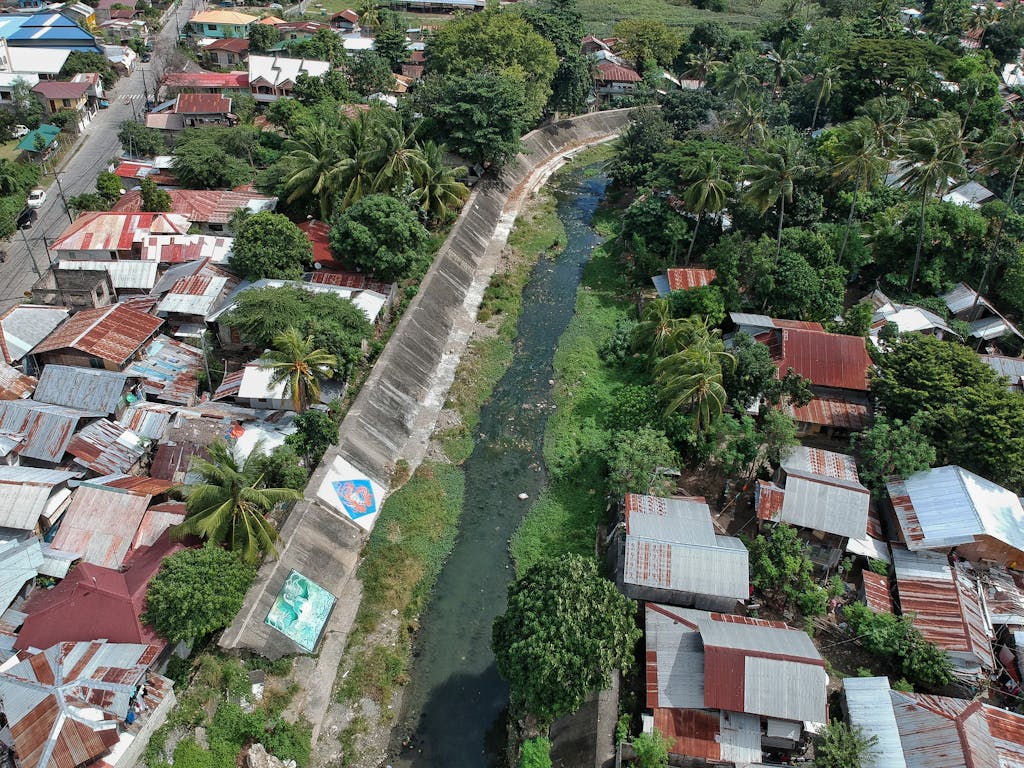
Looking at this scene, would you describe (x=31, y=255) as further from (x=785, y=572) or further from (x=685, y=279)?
(x=785, y=572)

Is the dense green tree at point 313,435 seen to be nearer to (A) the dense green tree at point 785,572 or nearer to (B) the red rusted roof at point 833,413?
(A) the dense green tree at point 785,572

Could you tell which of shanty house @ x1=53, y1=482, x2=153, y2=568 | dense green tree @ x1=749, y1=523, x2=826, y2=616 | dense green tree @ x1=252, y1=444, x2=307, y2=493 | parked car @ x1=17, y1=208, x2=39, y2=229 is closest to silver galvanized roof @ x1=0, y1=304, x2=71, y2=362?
shanty house @ x1=53, y1=482, x2=153, y2=568

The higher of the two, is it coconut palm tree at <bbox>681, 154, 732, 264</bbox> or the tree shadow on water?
coconut palm tree at <bbox>681, 154, 732, 264</bbox>

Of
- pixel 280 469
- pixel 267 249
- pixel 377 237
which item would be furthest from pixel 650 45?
pixel 280 469

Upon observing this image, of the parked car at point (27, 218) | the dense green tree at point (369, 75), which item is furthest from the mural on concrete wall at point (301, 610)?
the dense green tree at point (369, 75)

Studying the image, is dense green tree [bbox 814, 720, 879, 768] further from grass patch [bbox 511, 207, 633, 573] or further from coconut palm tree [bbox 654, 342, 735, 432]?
coconut palm tree [bbox 654, 342, 735, 432]

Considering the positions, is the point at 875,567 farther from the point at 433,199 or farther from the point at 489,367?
the point at 433,199
